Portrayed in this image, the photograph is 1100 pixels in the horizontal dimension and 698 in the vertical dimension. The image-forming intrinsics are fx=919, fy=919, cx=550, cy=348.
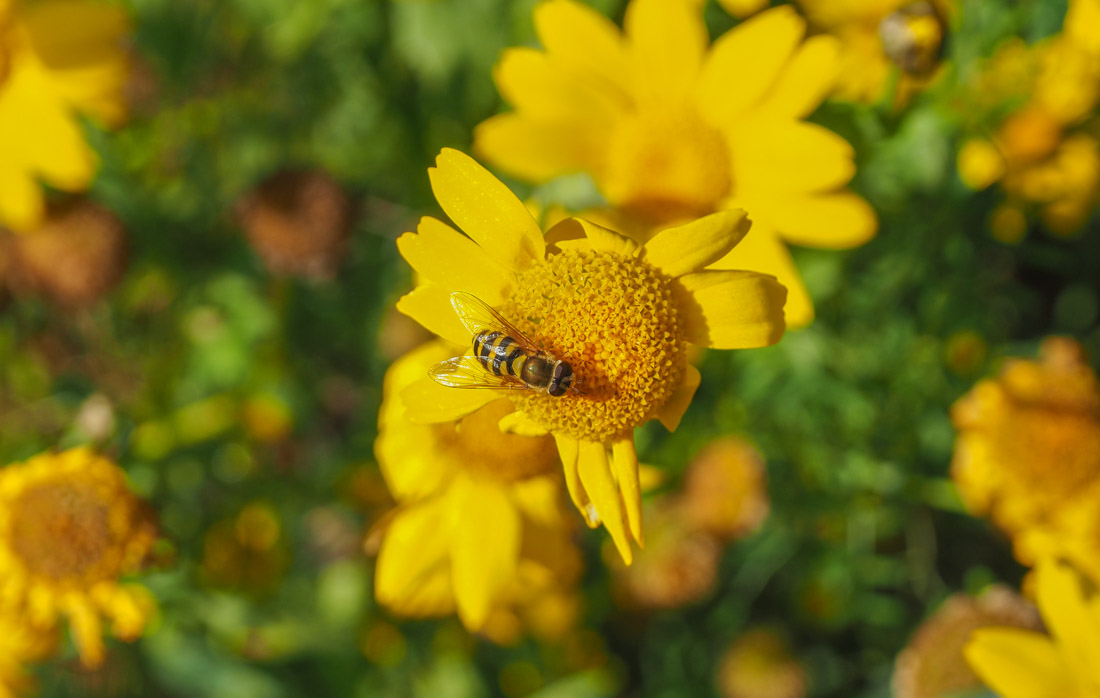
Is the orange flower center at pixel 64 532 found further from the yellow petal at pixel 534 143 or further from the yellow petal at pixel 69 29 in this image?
the yellow petal at pixel 69 29

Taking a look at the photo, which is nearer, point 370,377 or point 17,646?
point 17,646

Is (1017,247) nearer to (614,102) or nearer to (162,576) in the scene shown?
(614,102)

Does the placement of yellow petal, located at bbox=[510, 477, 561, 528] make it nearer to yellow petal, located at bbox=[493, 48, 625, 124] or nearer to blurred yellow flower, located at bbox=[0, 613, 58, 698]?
yellow petal, located at bbox=[493, 48, 625, 124]

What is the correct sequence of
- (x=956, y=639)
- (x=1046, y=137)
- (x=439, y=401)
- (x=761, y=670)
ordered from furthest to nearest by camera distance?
Answer: (x=761, y=670) → (x=1046, y=137) → (x=956, y=639) → (x=439, y=401)

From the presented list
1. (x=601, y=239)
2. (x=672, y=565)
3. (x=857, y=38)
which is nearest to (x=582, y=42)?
(x=601, y=239)

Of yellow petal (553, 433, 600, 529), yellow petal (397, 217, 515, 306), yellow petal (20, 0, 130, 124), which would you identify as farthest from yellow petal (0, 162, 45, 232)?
yellow petal (553, 433, 600, 529)

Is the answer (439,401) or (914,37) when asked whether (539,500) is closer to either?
(439,401)

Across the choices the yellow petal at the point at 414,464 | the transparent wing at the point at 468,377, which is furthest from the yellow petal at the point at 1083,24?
the yellow petal at the point at 414,464

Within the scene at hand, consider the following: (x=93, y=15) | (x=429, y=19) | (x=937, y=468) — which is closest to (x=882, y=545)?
(x=937, y=468)
